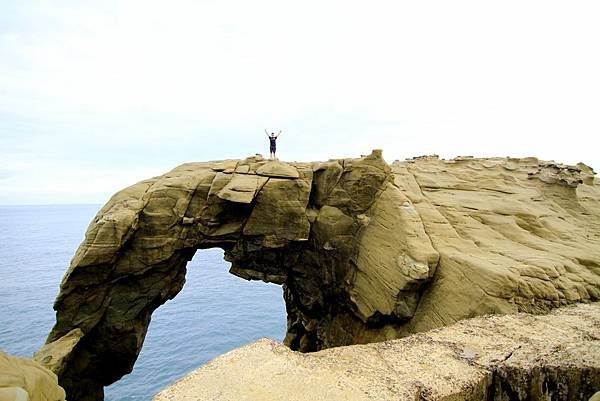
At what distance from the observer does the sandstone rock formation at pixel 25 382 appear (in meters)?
3.82

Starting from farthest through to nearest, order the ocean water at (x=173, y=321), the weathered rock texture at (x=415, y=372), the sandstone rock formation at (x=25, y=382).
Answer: the ocean water at (x=173, y=321) → the weathered rock texture at (x=415, y=372) → the sandstone rock formation at (x=25, y=382)

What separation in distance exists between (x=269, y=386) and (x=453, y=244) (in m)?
10.4

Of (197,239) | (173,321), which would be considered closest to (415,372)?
(197,239)

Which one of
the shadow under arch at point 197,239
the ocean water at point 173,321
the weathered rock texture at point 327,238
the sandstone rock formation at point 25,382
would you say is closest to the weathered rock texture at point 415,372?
the sandstone rock formation at point 25,382

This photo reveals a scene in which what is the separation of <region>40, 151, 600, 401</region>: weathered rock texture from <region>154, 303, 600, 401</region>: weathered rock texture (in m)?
4.74

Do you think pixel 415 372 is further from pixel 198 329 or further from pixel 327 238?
pixel 198 329

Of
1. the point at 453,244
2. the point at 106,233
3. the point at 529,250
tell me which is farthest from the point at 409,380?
the point at 106,233

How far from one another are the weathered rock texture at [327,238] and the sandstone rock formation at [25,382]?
10837 mm

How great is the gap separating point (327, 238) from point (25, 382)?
43.7 ft

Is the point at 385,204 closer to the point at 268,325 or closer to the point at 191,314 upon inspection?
the point at 268,325

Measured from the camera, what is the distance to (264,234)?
17094 millimetres

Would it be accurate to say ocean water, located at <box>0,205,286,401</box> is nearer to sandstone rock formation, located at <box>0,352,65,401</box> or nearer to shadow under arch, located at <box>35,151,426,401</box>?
shadow under arch, located at <box>35,151,426,401</box>

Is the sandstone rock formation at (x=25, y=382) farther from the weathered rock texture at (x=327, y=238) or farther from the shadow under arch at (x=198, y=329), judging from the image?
the shadow under arch at (x=198, y=329)

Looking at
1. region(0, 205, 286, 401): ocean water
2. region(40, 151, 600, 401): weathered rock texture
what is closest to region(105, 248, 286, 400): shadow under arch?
region(0, 205, 286, 401): ocean water
